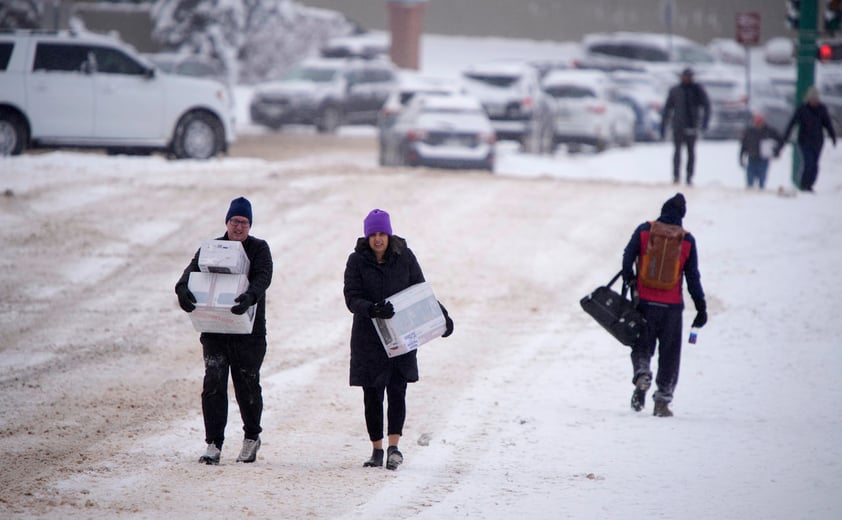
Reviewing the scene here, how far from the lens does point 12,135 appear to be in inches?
758

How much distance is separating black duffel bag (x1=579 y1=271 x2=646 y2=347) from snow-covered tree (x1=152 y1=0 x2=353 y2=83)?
114 feet

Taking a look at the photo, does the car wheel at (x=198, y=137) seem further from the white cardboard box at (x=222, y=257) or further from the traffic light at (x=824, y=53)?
the white cardboard box at (x=222, y=257)

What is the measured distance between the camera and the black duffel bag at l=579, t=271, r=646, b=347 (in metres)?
9.42

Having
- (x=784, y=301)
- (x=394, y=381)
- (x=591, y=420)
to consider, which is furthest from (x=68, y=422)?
(x=784, y=301)

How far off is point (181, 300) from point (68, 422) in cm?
205

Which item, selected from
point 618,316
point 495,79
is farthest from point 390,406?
point 495,79

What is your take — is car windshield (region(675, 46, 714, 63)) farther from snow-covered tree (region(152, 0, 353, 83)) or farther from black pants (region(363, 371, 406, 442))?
black pants (region(363, 371, 406, 442))

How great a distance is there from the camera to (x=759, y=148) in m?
21.8

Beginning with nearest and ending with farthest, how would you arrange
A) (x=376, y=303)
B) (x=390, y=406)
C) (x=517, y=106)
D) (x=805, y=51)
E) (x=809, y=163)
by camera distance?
(x=376, y=303)
(x=390, y=406)
(x=809, y=163)
(x=805, y=51)
(x=517, y=106)

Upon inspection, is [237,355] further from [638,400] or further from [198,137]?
[198,137]

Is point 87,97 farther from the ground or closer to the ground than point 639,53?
closer to the ground

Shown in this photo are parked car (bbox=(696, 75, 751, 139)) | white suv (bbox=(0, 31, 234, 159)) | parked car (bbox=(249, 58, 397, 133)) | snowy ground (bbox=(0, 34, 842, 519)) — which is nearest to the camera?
snowy ground (bbox=(0, 34, 842, 519))

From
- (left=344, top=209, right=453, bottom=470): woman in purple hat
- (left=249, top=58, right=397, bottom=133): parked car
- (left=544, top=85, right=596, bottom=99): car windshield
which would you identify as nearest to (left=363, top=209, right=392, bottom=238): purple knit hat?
(left=344, top=209, right=453, bottom=470): woman in purple hat

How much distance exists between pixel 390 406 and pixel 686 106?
503 inches
